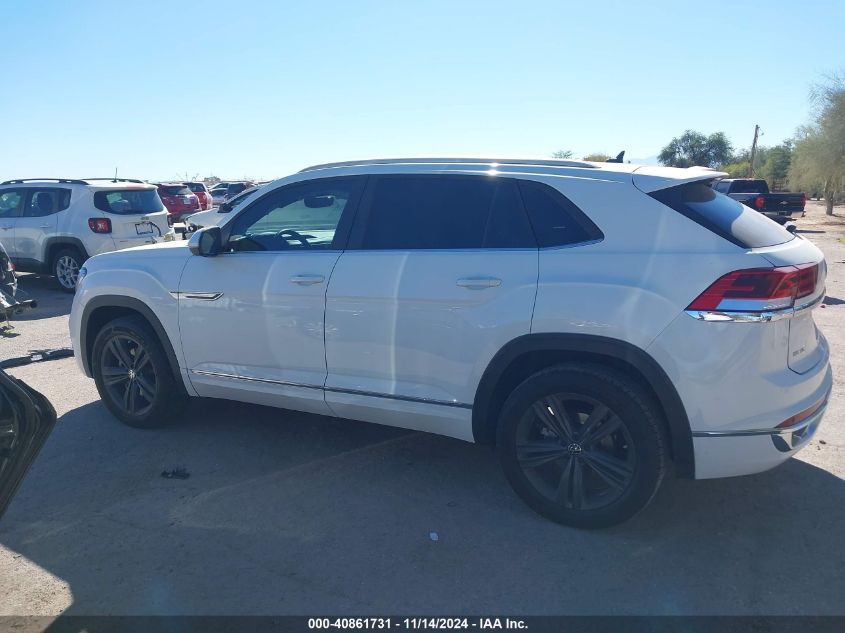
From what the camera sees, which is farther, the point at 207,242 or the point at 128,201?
the point at 128,201

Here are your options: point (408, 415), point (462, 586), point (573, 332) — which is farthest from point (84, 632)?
point (573, 332)

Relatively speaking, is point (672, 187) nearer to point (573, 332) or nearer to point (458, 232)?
point (573, 332)

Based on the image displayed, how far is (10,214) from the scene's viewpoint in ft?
39.1

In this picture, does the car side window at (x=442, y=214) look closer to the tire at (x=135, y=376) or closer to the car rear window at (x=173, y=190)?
the tire at (x=135, y=376)

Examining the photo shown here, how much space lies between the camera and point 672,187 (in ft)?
11.5

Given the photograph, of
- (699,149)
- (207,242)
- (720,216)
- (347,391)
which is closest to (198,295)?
(207,242)

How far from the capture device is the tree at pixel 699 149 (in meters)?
63.2

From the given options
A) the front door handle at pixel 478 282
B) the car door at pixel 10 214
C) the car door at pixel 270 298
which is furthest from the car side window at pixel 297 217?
the car door at pixel 10 214

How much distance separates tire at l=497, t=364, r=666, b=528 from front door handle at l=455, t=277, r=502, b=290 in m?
0.52

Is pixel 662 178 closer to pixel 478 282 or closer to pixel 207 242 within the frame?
pixel 478 282

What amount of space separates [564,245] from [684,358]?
0.83 metres

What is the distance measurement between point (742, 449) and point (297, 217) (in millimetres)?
2909

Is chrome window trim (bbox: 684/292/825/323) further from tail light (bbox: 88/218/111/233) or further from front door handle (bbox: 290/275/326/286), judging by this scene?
tail light (bbox: 88/218/111/233)

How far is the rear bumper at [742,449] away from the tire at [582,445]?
0.19m
